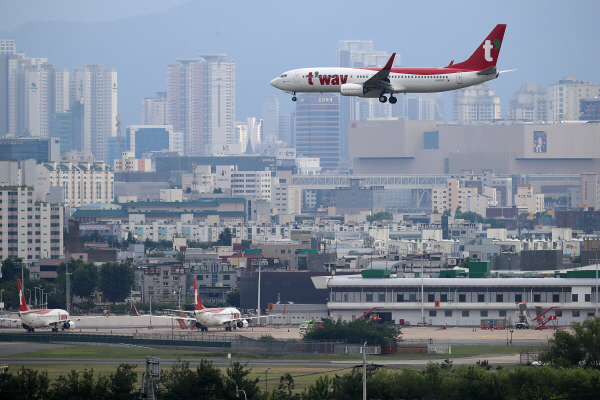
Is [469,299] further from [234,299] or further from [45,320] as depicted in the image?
[45,320]

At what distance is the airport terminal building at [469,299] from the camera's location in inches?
3994

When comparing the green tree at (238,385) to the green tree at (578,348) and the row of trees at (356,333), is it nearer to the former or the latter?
the green tree at (578,348)

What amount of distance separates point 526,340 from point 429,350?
28.9 ft

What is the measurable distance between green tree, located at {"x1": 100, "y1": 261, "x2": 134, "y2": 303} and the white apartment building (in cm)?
3469

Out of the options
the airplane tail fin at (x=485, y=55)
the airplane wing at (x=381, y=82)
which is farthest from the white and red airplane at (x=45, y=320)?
the airplane tail fin at (x=485, y=55)

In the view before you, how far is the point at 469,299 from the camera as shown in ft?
336

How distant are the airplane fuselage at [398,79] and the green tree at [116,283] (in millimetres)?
71764

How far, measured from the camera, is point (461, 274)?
361ft

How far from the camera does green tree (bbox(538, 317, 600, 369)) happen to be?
65.1 meters

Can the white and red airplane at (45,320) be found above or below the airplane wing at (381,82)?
below

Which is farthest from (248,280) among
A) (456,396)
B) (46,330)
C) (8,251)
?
(456,396)

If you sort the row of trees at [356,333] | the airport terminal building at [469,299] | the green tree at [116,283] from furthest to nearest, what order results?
the green tree at [116,283]
the airport terminal building at [469,299]
the row of trees at [356,333]

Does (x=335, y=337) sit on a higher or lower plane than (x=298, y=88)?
lower

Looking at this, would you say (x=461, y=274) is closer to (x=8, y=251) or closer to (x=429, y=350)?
(x=429, y=350)
